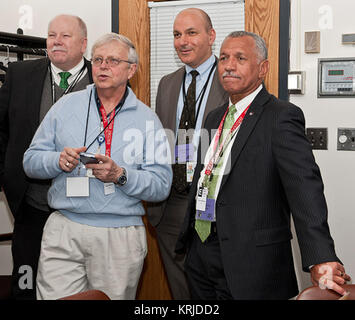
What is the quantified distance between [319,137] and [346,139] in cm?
16

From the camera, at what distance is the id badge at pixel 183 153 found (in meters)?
2.93

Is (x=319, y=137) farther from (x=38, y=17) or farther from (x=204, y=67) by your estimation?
(x=38, y=17)

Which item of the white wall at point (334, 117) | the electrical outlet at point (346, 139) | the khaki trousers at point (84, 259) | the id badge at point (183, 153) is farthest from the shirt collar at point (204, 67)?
the khaki trousers at point (84, 259)

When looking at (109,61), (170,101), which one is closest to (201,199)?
(109,61)

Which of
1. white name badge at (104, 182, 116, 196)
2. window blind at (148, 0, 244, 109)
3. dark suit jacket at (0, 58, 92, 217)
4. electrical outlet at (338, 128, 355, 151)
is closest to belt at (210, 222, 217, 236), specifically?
white name badge at (104, 182, 116, 196)

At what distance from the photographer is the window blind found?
3.54 meters

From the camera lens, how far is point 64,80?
294 centimetres

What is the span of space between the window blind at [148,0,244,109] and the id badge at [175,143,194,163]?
35.6 inches

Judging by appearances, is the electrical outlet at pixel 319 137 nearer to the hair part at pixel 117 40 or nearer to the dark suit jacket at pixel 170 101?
the dark suit jacket at pixel 170 101

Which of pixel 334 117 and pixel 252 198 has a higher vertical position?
pixel 334 117

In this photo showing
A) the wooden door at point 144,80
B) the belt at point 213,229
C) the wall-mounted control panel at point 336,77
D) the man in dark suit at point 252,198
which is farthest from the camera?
the wooden door at point 144,80

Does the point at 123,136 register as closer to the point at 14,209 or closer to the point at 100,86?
the point at 100,86
